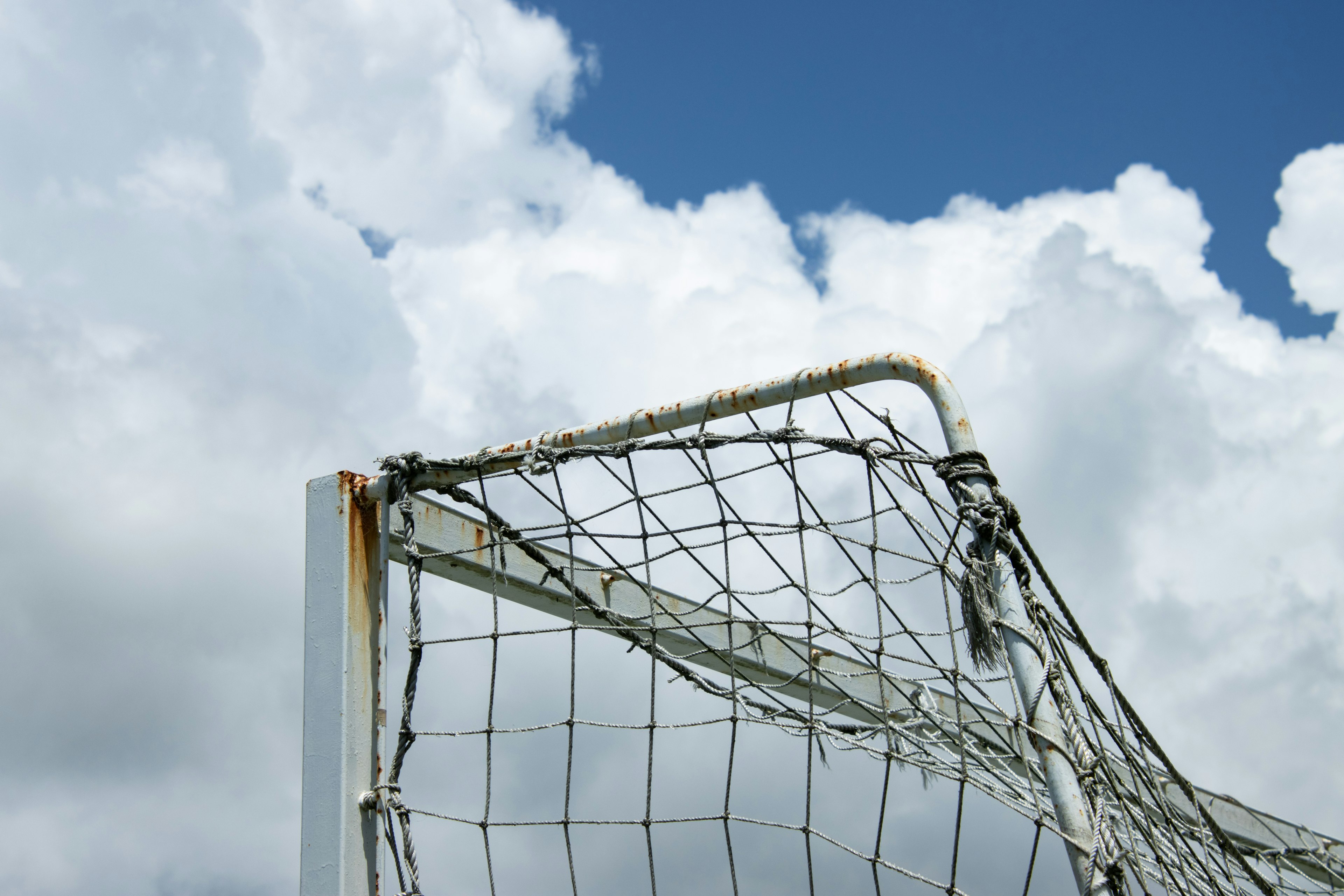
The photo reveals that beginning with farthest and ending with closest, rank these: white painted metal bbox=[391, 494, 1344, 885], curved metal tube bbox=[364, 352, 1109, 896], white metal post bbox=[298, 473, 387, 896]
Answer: white painted metal bbox=[391, 494, 1344, 885] → white metal post bbox=[298, 473, 387, 896] → curved metal tube bbox=[364, 352, 1109, 896]

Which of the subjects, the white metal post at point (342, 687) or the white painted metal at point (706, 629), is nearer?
the white metal post at point (342, 687)

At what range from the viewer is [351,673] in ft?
9.58

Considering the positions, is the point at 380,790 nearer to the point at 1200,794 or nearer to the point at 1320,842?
the point at 1200,794

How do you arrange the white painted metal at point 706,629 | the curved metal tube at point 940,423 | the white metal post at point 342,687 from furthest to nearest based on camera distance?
the white painted metal at point 706,629
the white metal post at point 342,687
the curved metal tube at point 940,423

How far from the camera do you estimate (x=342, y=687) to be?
2895mm

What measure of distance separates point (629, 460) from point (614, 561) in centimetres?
45

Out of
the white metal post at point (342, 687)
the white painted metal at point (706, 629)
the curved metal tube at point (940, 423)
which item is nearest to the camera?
the curved metal tube at point (940, 423)

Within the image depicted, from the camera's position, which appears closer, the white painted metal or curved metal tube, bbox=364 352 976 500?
curved metal tube, bbox=364 352 976 500

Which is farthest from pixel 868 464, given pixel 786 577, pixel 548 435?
pixel 548 435

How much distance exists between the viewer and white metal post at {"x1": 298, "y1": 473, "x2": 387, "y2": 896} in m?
2.80

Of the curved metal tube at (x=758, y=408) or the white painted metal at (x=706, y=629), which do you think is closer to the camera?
the curved metal tube at (x=758, y=408)

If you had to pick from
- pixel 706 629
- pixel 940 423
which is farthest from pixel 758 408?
pixel 706 629

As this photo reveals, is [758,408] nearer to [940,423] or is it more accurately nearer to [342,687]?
[940,423]

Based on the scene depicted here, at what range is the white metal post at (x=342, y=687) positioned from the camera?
9.18ft
